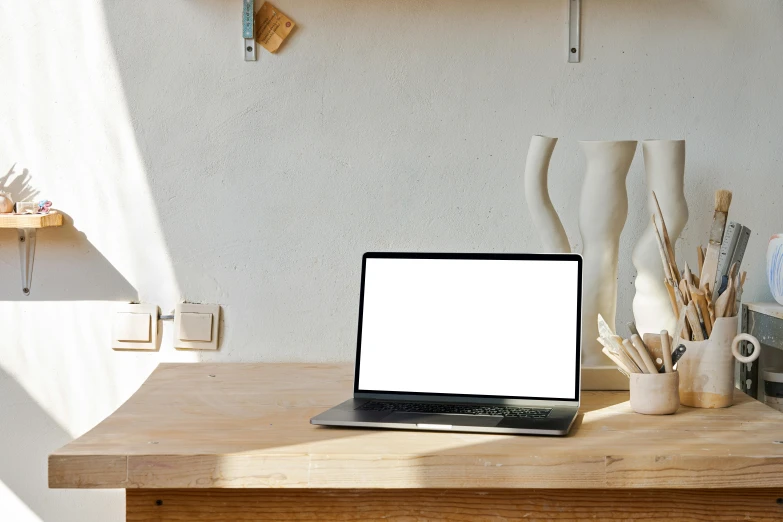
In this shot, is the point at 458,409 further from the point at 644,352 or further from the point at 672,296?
the point at 672,296

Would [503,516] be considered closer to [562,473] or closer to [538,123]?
[562,473]

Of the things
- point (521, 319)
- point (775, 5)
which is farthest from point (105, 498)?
point (775, 5)

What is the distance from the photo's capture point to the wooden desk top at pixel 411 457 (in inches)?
35.8

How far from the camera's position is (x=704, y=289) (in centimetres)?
118

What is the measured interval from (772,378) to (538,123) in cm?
60

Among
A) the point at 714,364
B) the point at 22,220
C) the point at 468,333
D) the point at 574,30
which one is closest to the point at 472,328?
the point at 468,333

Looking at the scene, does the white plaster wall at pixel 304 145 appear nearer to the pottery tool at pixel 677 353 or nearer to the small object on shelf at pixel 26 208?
the small object on shelf at pixel 26 208

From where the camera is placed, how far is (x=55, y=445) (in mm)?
1539

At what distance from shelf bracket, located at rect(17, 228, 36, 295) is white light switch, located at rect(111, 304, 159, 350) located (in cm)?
17

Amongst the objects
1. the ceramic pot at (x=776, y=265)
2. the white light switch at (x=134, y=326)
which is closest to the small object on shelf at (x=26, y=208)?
the white light switch at (x=134, y=326)

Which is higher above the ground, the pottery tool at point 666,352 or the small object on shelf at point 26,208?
the small object on shelf at point 26,208

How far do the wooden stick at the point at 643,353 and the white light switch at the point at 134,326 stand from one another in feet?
2.87

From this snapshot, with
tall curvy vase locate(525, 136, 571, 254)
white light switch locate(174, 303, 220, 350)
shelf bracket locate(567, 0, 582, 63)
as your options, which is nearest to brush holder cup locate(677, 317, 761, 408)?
tall curvy vase locate(525, 136, 571, 254)

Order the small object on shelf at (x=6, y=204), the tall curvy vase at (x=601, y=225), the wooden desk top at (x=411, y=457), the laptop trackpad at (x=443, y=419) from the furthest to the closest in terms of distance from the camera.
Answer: the small object on shelf at (x=6, y=204)
the tall curvy vase at (x=601, y=225)
the laptop trackpad at (x=443, y=419)
the wooden desk top at (x=411, y=457)
